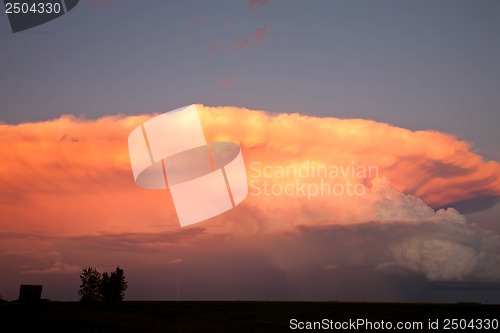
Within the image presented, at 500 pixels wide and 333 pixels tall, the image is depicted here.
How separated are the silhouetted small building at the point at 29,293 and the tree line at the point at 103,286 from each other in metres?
92.6

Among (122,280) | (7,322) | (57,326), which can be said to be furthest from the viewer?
(122,280)

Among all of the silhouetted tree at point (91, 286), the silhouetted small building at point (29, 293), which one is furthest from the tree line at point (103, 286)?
the silhouetted small building at point (29, 293)

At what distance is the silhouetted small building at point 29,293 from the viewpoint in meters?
98.0

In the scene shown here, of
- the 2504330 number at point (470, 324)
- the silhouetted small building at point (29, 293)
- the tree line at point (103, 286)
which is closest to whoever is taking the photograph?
the 2504330 number at point (470, 324)

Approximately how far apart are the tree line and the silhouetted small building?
92.6 metres

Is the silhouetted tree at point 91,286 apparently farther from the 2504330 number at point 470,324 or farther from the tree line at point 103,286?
the 2504330 number at point 470,324

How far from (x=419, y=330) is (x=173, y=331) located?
83.8 feet

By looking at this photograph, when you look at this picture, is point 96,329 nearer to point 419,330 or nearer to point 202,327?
point 202,327

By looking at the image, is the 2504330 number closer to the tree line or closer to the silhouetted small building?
the silhouetted small building

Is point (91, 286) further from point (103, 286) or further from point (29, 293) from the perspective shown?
point (29, 293)

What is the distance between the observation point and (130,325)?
179 ft

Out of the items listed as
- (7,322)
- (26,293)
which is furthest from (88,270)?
(7,322)

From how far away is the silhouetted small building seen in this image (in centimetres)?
9800

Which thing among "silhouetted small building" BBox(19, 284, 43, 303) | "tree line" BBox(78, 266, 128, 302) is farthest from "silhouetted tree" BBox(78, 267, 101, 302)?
"silhouetted small building" BBox(19, 284, 43, 303)
